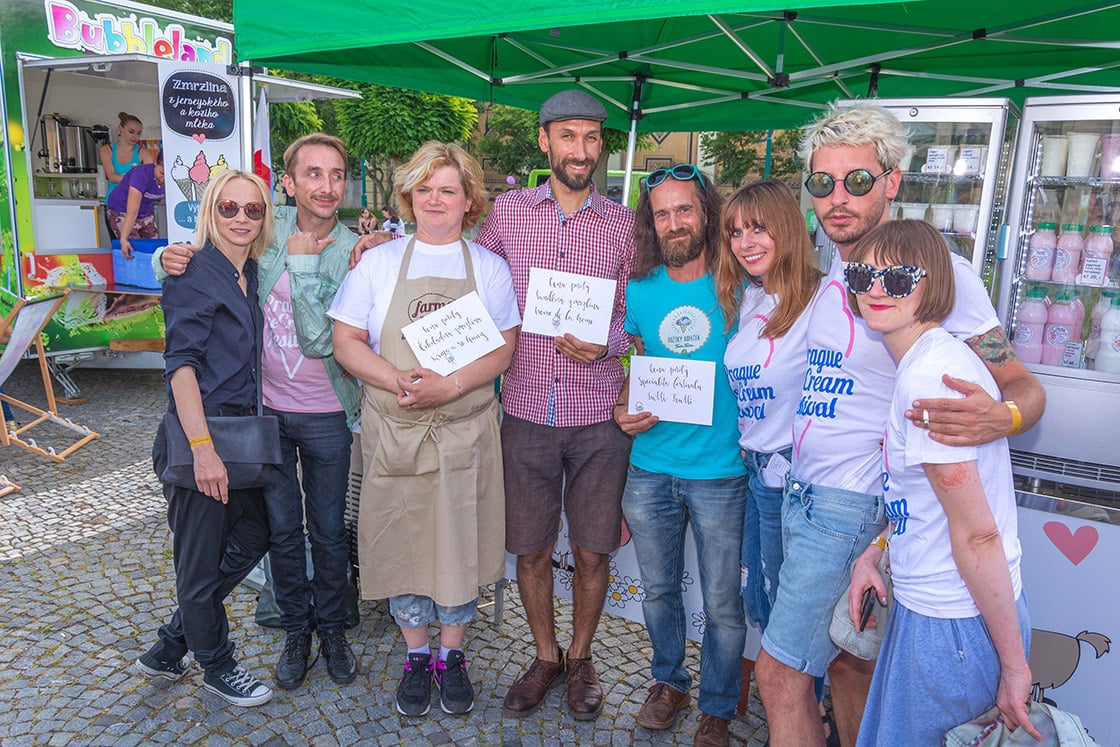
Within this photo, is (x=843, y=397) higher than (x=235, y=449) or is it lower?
higher

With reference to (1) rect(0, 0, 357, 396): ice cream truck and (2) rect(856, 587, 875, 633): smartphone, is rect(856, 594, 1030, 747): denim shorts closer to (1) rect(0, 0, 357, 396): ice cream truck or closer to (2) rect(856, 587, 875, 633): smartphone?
(2) rect(856, 587, 875, 633): smartphone

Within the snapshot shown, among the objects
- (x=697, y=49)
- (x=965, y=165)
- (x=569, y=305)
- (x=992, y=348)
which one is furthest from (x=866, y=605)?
(x=697, y=49)

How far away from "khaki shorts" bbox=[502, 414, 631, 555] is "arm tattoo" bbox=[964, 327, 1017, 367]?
1.33 meters

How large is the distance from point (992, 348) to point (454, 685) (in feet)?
7.39

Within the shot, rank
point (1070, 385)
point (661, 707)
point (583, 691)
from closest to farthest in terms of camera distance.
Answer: point (1070, 385)
point (661, 707)
point (583, 691)

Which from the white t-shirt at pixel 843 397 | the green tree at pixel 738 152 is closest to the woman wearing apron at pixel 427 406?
the white t-shirt at pixel 843 397

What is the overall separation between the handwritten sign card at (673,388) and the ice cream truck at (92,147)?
4.28m

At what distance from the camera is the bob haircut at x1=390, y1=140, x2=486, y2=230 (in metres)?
2.76

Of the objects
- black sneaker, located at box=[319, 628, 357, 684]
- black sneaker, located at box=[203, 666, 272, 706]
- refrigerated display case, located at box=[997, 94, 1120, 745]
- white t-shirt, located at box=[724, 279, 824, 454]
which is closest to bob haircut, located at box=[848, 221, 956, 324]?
white t-shirt, located at box=[724, 279, 824, 454]

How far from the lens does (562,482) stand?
3084 mm

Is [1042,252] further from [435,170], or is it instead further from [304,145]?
[304,145]

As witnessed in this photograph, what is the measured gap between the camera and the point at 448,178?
2781 mm

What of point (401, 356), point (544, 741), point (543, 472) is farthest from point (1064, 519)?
point (401, 356)

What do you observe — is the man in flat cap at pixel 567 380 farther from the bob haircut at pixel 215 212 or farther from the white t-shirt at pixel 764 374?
the bob haircut at pixel 215 212
